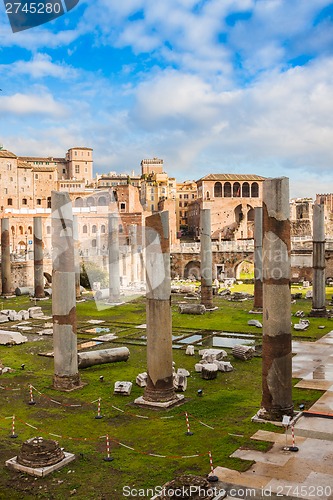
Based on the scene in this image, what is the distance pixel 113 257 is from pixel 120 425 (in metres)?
18.2

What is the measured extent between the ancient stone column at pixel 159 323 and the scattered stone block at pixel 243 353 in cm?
508

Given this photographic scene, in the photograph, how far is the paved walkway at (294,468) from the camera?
27.5 feet

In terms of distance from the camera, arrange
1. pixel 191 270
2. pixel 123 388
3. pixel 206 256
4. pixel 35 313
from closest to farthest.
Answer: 1. pixel 123 388
2. pixel 35 313
3. pixel 206 256
4. pixel 191 270

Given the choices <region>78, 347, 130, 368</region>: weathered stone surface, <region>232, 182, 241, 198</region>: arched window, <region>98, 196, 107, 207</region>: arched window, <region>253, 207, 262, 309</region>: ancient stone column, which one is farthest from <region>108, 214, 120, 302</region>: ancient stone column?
<region>232, 182, 241, 198</region>: arched window

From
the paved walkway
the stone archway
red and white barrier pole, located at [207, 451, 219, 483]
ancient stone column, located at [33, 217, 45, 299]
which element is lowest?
the paved walkway

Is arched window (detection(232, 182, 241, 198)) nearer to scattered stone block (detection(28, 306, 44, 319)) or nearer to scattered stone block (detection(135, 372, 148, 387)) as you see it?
scattered stone block (detection(28, 306, 44, 319))

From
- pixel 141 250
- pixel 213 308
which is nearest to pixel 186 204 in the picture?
pixel 141 250

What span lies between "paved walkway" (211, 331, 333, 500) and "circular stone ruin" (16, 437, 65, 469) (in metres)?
2.88

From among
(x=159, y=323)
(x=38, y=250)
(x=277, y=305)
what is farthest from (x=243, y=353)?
(x=38, y=250)

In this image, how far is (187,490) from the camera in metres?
8.06

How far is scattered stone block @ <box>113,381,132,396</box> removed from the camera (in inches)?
552

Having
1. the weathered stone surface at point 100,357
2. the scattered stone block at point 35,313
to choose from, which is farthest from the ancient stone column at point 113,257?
the weathered stone surface at point 100,357

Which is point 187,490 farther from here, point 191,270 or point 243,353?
point 191,270

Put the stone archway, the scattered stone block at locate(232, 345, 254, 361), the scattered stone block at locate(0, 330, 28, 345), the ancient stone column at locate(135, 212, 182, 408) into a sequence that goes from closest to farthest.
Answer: the ancient stone column at locate(135, 212, 182, 408)
the scattered stone block at locate(232, 345, 254, 361)
the scattered stone block at locate(0, 330, 28, 345)
the stone archway
